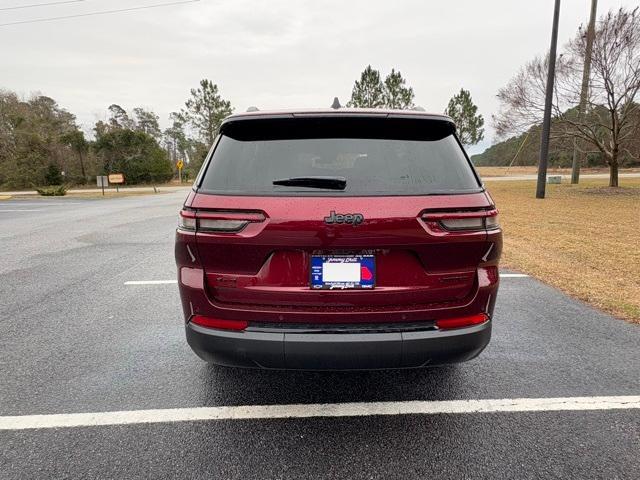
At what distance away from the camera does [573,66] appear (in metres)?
17.5

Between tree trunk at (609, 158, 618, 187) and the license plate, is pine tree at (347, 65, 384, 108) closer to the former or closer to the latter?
tree trunk at (609, 158, 618, 187)

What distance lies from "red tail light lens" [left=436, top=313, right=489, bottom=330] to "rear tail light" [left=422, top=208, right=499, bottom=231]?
1.60ft

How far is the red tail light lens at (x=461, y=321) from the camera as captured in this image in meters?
2.09

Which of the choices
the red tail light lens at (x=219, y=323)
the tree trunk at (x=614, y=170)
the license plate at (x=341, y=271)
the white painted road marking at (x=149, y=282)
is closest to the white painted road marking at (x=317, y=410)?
the red tail light lens at (x=219, y=323)

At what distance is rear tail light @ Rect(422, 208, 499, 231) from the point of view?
1997 mm

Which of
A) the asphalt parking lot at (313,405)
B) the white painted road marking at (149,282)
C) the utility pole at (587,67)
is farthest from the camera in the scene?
the utility pole at (587,67)

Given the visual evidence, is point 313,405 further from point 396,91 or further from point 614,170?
point 396,91

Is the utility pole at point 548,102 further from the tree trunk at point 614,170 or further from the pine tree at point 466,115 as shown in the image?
the pine tree at point 466,115

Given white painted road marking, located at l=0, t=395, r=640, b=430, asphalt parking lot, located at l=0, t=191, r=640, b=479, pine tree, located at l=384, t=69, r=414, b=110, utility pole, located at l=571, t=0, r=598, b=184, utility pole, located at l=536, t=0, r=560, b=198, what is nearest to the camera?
asphalt parking lot, located at l=0, t=191, r=640, b=479

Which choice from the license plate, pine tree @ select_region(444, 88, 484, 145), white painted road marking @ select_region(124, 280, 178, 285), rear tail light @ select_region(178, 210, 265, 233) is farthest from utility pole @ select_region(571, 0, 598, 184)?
pine tree @ select_region(444, 88, 484, 145)

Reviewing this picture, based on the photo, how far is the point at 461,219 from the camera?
2.02 m

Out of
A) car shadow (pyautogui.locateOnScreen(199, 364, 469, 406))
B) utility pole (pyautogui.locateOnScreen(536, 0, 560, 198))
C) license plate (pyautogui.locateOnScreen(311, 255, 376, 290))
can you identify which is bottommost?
car shadow (pyautogui.locateOnScreen(199, 364, 469, 406))

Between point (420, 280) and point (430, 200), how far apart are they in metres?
0.42

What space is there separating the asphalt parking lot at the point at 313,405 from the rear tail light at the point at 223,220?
114 cm
